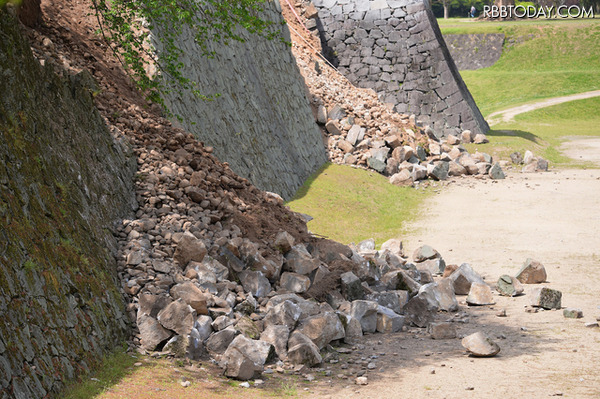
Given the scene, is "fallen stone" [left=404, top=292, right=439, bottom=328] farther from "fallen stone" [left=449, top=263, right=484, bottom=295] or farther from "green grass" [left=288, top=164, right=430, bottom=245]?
"green grass" [left=288, top=164, right=430, bottom=245]

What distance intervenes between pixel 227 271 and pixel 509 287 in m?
4.73

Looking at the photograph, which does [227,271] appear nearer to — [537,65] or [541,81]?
[541,81]

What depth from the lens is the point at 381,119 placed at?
22625 millimetres

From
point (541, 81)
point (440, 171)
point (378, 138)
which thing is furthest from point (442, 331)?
point (541, 81)

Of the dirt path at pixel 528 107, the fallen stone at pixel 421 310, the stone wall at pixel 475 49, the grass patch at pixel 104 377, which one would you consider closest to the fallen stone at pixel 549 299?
the fallen stone at pixel 421 310

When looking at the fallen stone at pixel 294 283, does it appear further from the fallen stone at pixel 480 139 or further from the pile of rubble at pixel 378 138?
the fallen stone at pixel 480 139

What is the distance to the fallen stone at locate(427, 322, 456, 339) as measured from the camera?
7.86m

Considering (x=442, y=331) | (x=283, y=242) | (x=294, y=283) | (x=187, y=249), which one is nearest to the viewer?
(x=187, y=249)

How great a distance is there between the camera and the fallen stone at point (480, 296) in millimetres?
9461

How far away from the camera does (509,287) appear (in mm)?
9914

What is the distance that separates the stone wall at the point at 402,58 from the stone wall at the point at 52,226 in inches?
752

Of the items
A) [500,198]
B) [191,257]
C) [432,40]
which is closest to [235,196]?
[191,257]

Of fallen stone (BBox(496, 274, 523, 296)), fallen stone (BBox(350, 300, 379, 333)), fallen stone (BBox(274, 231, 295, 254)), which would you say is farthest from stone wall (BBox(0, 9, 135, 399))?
fallen stone (BBox(496, 274, 523, 296))

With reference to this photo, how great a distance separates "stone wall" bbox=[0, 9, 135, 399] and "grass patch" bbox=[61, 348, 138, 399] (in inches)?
4.2
